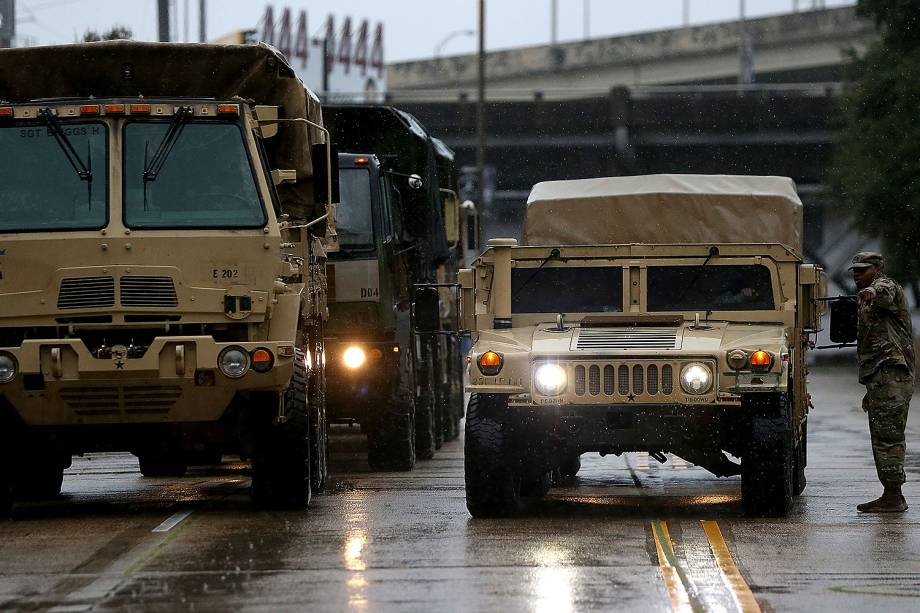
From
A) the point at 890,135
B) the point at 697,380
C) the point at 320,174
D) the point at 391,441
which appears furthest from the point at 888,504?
the point at 890,135

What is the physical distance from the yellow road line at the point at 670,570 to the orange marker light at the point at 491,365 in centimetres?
152

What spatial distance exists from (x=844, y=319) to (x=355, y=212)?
5845 millimetres

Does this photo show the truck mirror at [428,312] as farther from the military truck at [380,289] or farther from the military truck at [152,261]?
the military truck at [380,289]

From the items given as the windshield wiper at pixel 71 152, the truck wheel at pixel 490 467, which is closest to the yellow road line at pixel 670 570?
the truck wheel at pixel 490 467

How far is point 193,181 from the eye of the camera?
13031 mm

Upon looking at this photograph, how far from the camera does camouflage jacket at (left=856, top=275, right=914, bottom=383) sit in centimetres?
1377

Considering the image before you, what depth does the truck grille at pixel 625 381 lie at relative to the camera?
12711mm

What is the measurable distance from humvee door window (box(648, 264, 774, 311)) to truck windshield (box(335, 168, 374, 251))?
4288 millimetres

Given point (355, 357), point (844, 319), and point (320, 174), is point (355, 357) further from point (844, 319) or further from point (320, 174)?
point (844, 319)

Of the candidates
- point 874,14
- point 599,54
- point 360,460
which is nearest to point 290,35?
point 599,54

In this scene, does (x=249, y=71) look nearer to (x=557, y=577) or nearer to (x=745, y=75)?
(x=557, y=577)

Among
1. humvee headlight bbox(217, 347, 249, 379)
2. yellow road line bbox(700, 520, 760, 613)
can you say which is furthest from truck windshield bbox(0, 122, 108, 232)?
yellow road line bbox(700, 520, 760, 613)

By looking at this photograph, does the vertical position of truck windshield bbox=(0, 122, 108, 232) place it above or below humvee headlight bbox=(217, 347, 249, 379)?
above

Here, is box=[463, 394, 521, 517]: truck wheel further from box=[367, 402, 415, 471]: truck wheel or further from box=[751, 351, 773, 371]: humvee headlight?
box=[367, 402, 415, 471]: truck wheel
